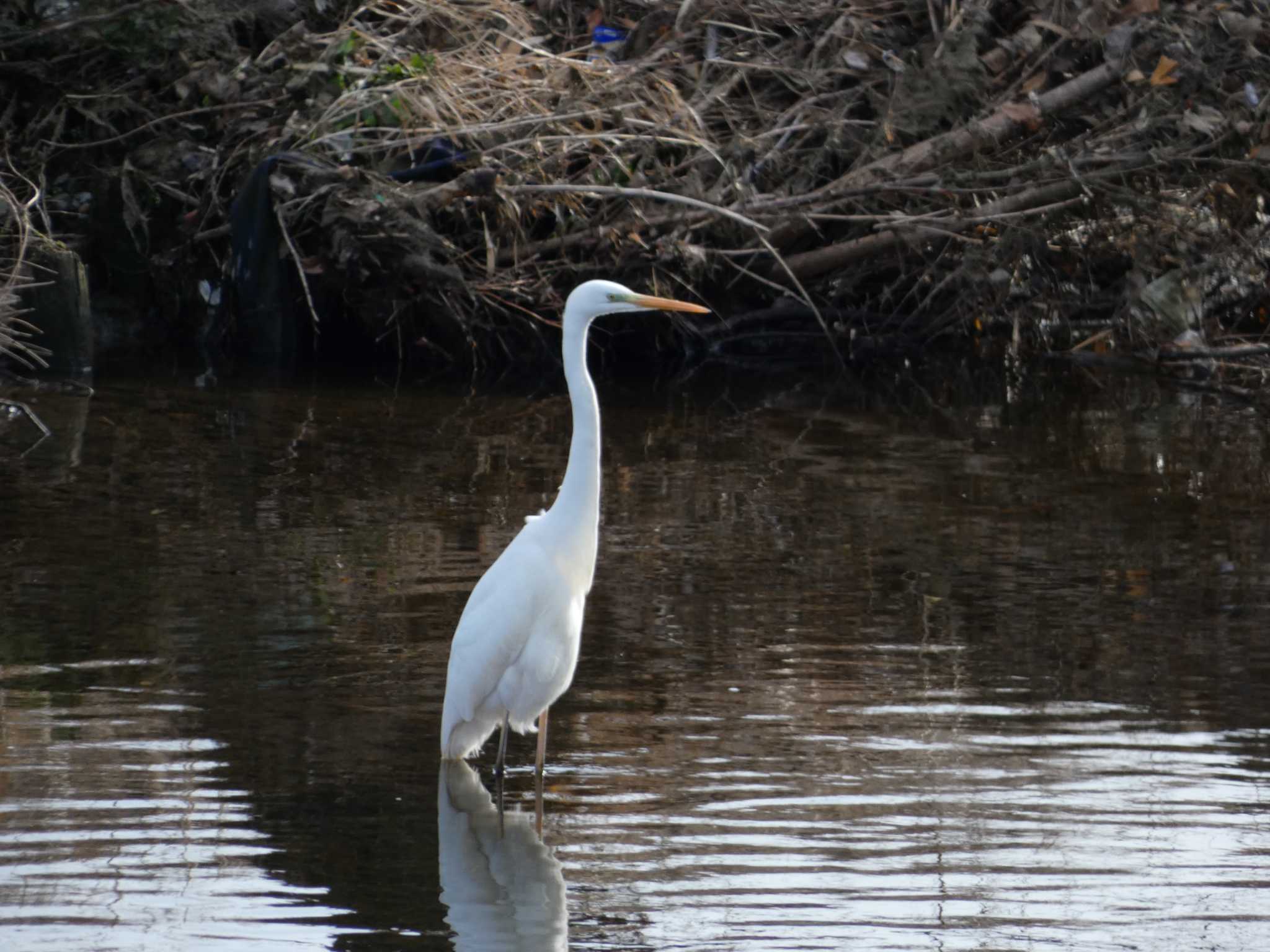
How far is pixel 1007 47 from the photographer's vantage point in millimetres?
12422

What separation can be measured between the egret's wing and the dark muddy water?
27 cm

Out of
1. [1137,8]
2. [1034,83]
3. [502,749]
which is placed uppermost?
[1137,8]

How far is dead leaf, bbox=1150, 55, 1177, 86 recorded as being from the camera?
10938 mm

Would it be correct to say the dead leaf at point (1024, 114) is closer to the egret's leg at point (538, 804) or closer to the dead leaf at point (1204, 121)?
the dead leaf at point (1204, 121)

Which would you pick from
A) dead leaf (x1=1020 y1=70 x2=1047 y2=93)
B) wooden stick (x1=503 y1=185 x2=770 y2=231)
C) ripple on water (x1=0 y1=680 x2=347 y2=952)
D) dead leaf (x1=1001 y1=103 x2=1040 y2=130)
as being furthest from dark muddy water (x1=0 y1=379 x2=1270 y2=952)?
dead leaf (x1=1020 y1=70 x2=1047 y2=93)

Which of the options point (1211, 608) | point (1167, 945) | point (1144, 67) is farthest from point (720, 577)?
point (1144, 67)

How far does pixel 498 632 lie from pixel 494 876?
2.33 ft

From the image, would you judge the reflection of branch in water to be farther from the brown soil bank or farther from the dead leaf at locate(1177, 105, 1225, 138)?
the dead leaf at locate(1177, 105, 1225, 138)

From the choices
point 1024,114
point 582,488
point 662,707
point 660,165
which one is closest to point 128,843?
point 582,488

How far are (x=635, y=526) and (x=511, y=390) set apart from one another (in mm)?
4493

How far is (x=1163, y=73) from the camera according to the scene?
11.0 metres

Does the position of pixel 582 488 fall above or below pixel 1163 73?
below

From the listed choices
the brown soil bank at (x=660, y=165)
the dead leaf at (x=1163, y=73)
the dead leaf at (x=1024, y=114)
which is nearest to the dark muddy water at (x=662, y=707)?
the brown soil bank at (x=660, y=165)

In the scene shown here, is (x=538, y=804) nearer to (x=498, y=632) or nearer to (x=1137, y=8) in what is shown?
(x=498, y=632)
